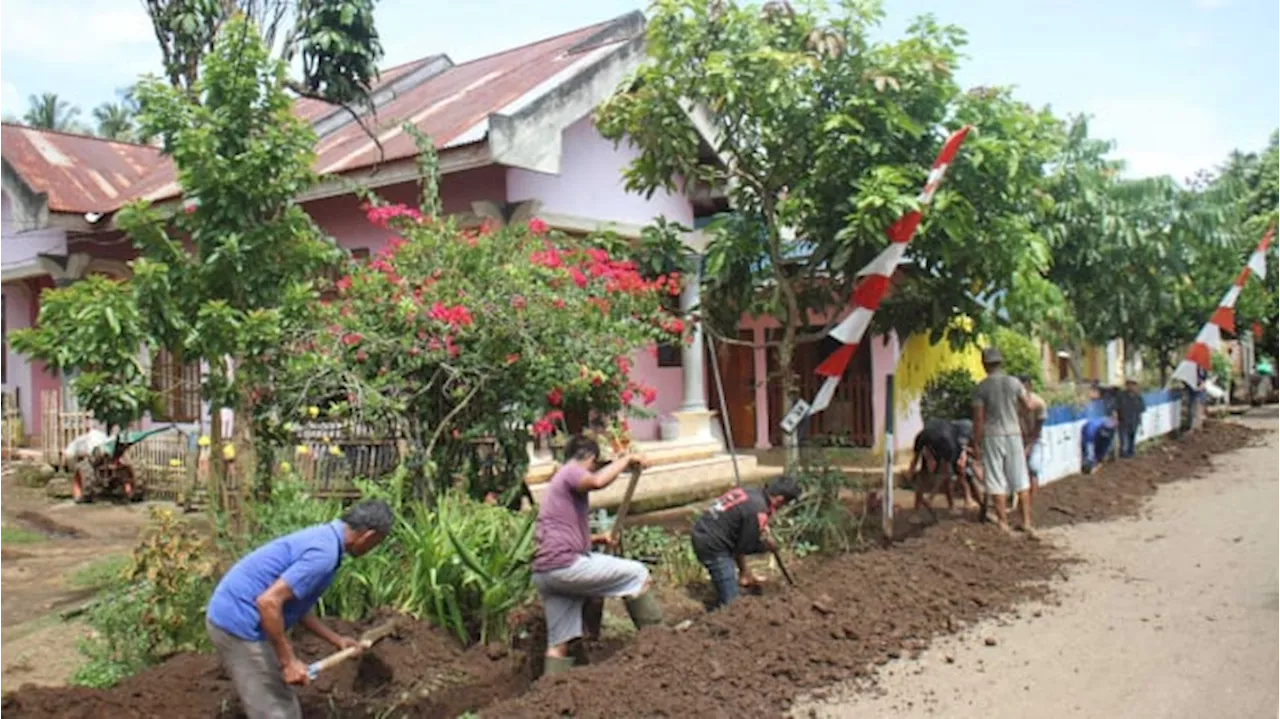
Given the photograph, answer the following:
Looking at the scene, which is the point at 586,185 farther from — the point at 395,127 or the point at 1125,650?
the point at 1125,650

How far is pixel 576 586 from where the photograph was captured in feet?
19.3

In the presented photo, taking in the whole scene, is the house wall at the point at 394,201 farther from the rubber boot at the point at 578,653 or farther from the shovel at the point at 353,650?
the shovel at the point at 353,650

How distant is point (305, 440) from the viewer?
788 centimetres

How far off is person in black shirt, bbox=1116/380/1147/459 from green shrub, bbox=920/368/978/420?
296 centimetres

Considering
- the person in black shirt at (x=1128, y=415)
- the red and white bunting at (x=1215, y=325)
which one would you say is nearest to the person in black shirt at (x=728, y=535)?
the person in black shirt at (x=1128, y=415)

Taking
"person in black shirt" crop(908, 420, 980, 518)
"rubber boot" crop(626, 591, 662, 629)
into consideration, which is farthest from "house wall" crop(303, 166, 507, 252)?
"rubber boot" crop(626, 591, 662, 629)

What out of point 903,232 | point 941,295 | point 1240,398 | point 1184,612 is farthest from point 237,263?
point 1240,398

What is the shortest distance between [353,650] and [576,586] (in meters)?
1.38

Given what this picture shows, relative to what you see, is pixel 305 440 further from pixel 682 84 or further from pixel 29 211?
pixel 29 211

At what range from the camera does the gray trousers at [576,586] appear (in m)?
5.85

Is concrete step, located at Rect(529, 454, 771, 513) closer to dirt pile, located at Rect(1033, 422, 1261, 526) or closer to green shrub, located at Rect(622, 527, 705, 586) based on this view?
green shrub, located at Rect(622, 527, 705, 586)

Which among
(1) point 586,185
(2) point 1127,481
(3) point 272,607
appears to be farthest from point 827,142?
(2) point 1127,481

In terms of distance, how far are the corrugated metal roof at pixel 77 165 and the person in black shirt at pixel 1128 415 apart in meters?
15.2

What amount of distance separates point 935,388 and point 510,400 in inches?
365
